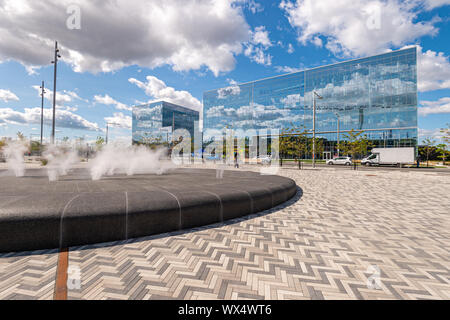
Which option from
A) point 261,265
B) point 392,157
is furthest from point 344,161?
point 261,265

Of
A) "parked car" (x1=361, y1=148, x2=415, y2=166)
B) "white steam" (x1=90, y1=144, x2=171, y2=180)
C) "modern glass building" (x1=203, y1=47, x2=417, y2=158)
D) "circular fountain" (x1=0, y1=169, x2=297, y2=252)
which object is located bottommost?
"circular fountain" (x1=0, y1=169, x2=297, y2=252)

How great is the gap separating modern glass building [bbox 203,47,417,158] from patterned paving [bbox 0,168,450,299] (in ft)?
111

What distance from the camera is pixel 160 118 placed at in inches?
3487

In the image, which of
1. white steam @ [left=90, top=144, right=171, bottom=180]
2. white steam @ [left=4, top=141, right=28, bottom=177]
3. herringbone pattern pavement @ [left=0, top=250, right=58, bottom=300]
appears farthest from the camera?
white steam @ [left=90, top=144, right=171, bottom=180]

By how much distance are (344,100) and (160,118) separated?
231 feet

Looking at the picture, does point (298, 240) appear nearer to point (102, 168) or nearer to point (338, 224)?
point (338, 224)

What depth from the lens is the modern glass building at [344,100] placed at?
45219mm

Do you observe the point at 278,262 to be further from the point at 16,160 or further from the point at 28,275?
the point at 16,160

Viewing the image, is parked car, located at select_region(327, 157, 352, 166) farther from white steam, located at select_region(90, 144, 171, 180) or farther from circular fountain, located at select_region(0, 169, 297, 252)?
circular fountain, located at select_region(0, 169, 297, 252)

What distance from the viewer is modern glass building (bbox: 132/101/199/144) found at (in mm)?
88125

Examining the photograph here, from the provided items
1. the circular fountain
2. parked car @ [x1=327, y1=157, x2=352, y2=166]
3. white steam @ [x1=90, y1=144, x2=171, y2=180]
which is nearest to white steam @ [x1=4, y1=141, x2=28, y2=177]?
white steam @ [x1=90, y1=144, x2=171, y2=180]
